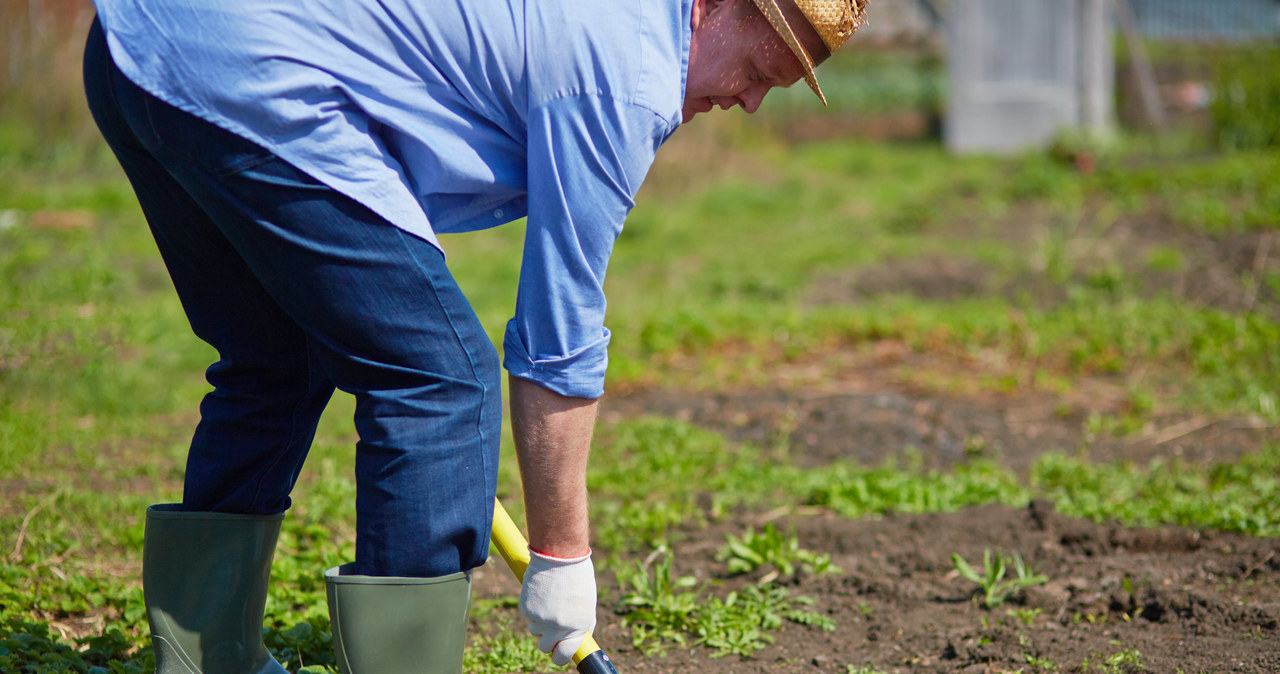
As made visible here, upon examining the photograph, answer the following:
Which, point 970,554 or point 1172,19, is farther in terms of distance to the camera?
point 1172,19

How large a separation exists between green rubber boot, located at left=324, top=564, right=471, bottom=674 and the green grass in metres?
0.69

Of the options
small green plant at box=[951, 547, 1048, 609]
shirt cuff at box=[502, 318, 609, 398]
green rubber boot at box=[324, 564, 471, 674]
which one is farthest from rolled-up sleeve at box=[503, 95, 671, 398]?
small green plant at box=[951, 547, 1048, 609]

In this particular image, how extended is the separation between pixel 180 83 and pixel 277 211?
0.68ft

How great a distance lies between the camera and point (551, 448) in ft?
5.16

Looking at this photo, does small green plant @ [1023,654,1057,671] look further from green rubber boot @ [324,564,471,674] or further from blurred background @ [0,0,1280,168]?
blurred background @ [0,0,1280,168]

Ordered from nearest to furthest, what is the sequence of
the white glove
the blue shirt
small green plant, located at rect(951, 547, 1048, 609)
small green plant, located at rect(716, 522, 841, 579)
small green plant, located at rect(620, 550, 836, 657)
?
Result: the blue shirt, the white glove, small green plant, located at rect(620, 550, 836, 657), small green plant, located at rect(951, 547, 1048, 609), small green plant, located at rect(716, 522, 841, 579)

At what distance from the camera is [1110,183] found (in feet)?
26.3

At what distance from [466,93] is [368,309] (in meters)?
0.33

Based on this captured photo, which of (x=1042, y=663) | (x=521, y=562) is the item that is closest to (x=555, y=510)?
(x=521, y=562)

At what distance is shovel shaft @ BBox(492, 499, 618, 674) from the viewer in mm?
1940

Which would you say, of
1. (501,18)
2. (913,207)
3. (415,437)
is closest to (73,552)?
(415,437)

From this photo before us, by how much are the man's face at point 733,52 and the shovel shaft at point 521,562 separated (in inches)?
30.9

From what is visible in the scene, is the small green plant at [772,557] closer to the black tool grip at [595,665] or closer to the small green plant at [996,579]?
the small green plant at [996,579]

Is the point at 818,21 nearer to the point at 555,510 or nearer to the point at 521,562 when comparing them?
the point at 555,510
